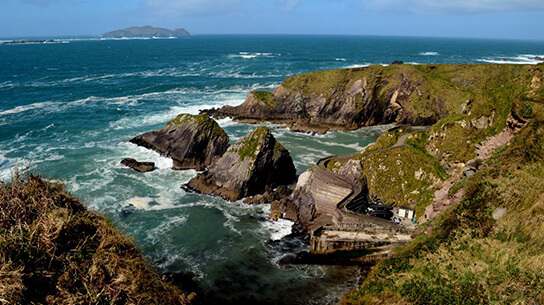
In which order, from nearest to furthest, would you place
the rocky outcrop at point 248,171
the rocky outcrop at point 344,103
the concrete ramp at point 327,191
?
the concrete ramp at point 327,191 < the rocky outcrop at point 248,171 < the rocky outcrop at point 344,103

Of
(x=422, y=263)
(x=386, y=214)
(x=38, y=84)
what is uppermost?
(x=38, y=84)

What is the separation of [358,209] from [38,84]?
120 metres

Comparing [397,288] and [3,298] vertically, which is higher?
[3,298]

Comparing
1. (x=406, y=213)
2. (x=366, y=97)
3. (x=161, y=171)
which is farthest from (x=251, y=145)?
(x=366, y=97)

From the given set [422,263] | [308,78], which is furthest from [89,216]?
[308,78]

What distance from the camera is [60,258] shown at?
1255 cm

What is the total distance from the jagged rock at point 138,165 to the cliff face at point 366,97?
34.5 m

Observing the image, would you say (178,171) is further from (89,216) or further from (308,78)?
(308,78)

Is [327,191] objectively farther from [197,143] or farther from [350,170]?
[197,143]

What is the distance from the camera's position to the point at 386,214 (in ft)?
125

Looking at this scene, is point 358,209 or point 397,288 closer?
point 397,288

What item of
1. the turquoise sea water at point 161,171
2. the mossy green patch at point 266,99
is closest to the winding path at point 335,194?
the turquoise sea water at point 161,171

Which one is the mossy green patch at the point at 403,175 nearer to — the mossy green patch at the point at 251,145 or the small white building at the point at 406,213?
the small white building at the point at 406,213

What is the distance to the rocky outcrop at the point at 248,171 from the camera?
45125 millimetres
